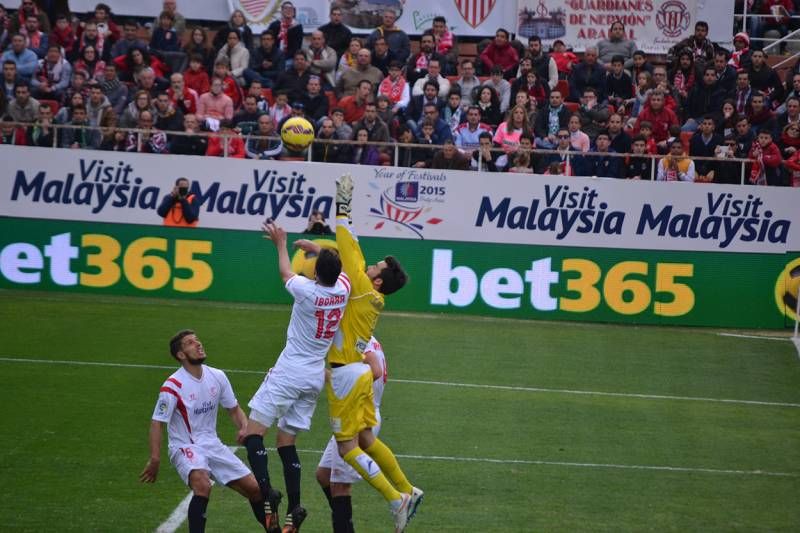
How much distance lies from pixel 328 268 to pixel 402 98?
1539 cm

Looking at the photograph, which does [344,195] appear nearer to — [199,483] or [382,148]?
[199,483]

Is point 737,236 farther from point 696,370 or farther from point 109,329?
point 109,329

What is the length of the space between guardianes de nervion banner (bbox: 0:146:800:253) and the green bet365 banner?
106 centimetres

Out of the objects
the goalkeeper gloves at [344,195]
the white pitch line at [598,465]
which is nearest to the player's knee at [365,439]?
the goalkeeper gloves at [344,195]

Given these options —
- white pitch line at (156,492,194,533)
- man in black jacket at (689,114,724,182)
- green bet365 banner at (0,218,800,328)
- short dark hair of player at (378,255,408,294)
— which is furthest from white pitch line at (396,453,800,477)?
man in black jacket at (689,114,724,182)

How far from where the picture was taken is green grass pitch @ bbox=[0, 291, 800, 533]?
35.8 feet

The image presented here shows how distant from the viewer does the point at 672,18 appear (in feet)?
86.9

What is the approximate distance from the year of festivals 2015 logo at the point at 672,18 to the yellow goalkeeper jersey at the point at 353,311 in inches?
716

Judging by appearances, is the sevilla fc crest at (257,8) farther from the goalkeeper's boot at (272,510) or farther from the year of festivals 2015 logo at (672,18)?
the goalkeeper's boot at (272,510)

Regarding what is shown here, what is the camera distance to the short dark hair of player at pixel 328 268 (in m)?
9.59

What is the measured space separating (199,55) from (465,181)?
20.5 ft

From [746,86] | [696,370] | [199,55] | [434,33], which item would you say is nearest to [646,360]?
[696,370]

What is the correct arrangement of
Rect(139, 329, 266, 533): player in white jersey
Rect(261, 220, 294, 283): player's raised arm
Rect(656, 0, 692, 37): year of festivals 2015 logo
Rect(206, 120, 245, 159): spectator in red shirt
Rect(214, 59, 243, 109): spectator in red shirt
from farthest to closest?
1. Rect(656, 0, 692, 37): year of festivals 2015 logo
2. Rect(214, 59, 243, 109): spectator in red shirt
3. Rect(206, 120, 245, 159): spectator in red shirt
4. Rect(261, 220, 294, 283): player's raised arm
5. Rect(139, 329, 266, 533): player in white jersey

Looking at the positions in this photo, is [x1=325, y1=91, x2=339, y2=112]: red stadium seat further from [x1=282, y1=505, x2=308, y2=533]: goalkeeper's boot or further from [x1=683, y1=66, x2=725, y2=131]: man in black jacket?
[x1=282, y1=505, x2=308, y2=533]: goalkeeper's boot
